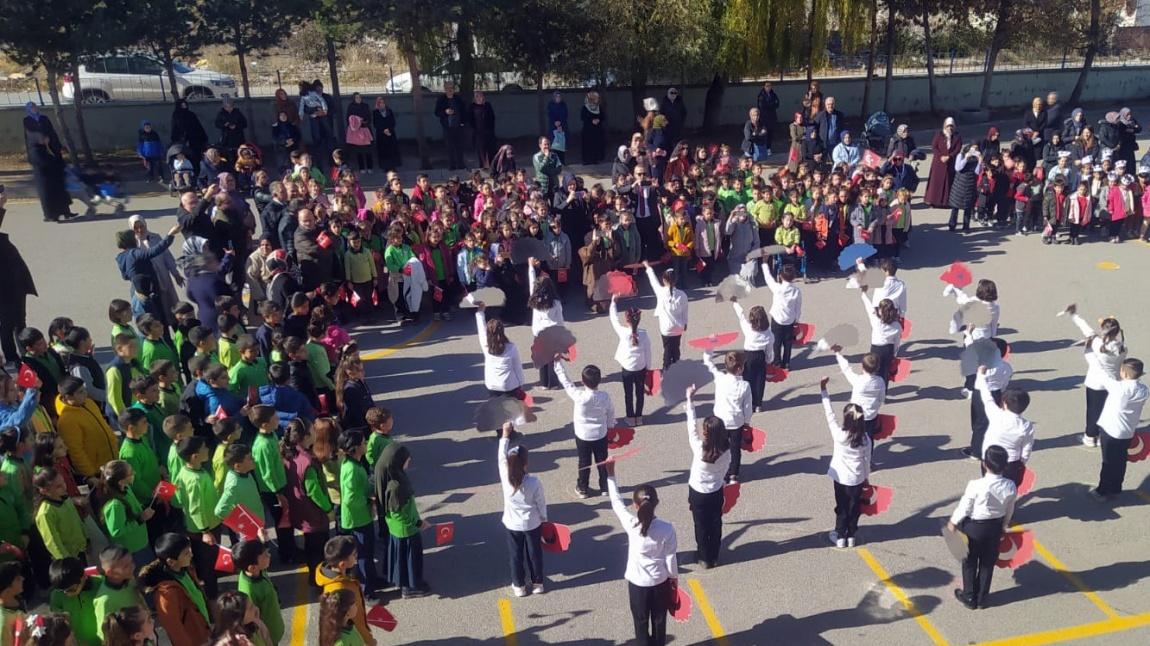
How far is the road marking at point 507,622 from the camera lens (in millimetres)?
6488

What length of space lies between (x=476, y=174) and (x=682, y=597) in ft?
28.6

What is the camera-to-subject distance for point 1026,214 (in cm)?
1552

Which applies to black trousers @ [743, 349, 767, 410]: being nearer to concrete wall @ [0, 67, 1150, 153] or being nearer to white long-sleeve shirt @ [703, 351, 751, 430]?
white long-sleeve shirt @ [703, 351, 751, 430]

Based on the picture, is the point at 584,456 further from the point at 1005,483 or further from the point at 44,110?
the point at 44,110

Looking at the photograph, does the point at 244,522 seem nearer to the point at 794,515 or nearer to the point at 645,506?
the point at 645,506

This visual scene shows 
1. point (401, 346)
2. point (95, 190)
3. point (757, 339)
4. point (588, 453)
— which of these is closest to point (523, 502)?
point (588, 453)

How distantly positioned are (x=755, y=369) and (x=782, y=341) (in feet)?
3.72

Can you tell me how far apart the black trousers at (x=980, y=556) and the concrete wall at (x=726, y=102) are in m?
18.1

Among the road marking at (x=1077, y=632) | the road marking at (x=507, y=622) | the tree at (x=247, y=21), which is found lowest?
the road marking at (x=1077, y=632)

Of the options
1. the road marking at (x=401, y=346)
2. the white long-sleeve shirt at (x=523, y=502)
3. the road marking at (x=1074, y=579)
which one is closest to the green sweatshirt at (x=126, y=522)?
the white long-sleeve shirt at (x=523, y=502)

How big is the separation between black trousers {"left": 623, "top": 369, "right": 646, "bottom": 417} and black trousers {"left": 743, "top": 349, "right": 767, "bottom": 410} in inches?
39.8

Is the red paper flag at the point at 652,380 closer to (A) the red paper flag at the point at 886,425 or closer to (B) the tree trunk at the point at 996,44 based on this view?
(A) the red paper flag at the point at 886,425

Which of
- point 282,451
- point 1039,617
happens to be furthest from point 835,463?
point 282,451

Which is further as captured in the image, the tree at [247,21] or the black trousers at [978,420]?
the tree at [247,21]
